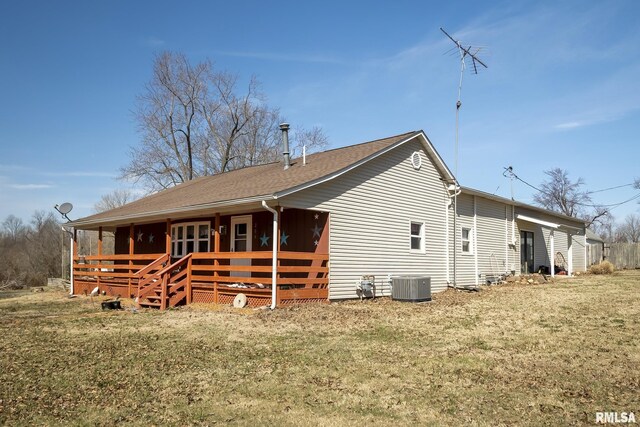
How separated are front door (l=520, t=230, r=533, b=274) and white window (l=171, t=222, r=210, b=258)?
15410mm

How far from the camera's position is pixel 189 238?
18906 millimetres

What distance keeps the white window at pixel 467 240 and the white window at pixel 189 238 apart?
10049 millimetres

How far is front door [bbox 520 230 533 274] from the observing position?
25.1 m

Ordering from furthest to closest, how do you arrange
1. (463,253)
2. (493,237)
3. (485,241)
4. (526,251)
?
(526,251)
(493,237)
(485,241)
(463,253)

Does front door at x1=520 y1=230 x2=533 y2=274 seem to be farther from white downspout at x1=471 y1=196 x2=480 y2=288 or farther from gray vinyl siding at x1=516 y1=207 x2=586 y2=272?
white downspout at x1=471 y1=196 x2=480 y2=288

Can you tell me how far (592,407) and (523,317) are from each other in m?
6.59

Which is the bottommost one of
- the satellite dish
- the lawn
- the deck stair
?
the lawn

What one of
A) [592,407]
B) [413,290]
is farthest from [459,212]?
[592,407]

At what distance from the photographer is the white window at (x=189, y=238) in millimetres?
18234

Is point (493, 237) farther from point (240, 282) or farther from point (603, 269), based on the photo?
point (240, 282)

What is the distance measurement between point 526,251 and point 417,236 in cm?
1012

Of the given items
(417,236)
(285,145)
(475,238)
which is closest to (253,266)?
(285,145)

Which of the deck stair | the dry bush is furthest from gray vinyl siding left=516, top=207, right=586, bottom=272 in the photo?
the deck stair

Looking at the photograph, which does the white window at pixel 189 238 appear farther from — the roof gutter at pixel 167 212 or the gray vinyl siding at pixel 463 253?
the gray vinyl siding at pixel 463 253
